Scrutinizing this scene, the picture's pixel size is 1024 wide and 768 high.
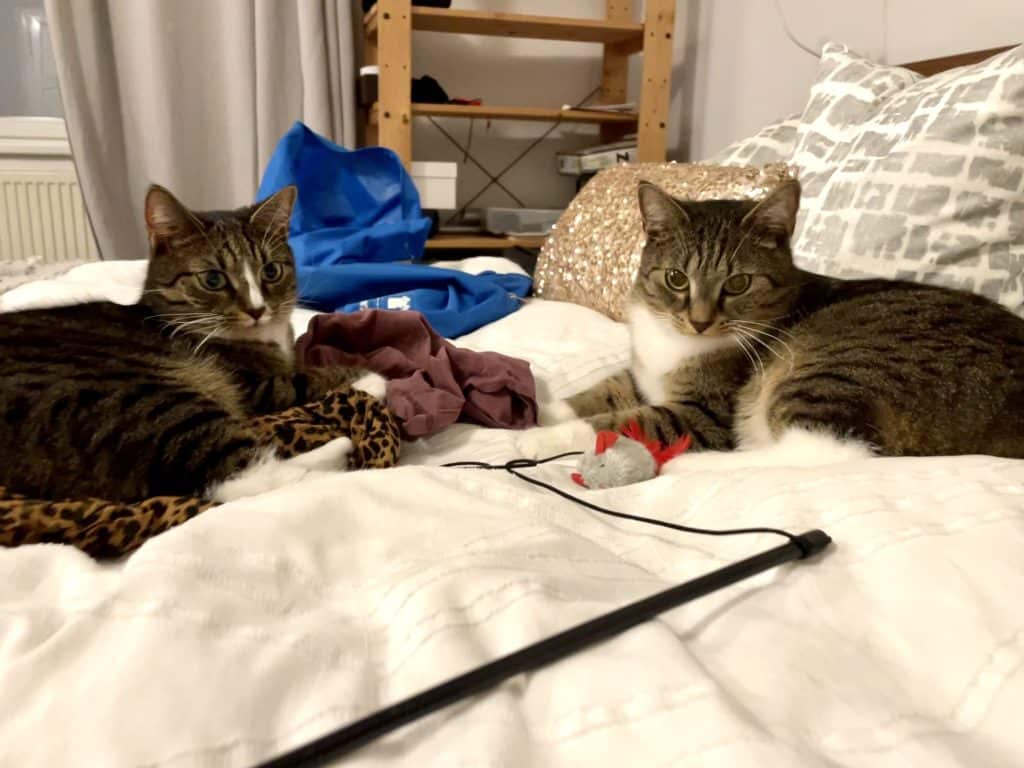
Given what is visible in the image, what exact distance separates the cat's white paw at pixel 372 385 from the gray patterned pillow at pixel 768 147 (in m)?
1.29

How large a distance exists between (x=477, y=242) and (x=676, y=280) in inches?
77.0

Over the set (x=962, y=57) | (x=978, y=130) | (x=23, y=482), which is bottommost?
(x=23, y=482)

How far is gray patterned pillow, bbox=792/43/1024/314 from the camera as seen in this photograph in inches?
50.5

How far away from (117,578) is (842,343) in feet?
3.49

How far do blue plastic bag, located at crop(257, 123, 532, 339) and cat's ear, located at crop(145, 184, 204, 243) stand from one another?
26.5 inches

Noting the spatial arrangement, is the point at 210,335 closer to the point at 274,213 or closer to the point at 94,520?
the point at 274,213

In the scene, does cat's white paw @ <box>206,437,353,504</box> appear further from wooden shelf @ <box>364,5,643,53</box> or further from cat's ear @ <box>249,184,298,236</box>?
wooden shelf @ <box>364,5,643,53</box>

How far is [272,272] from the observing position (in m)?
1.31

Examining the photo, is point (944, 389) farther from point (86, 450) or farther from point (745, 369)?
point (86, 450)

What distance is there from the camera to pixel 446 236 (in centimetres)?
328

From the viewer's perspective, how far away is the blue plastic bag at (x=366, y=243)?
6.69ft

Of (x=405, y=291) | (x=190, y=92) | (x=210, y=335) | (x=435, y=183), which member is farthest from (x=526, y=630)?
(x=190, y=92)

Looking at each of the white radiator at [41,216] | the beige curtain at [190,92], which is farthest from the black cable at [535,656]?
the white radiator at [41,216]

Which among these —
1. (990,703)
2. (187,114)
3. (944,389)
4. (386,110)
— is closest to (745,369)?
(944,389)
